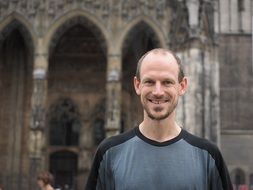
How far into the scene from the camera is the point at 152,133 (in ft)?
5.79

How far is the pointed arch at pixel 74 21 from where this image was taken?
60.5 feet

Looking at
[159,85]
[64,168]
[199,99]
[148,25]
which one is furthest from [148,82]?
[64,168]

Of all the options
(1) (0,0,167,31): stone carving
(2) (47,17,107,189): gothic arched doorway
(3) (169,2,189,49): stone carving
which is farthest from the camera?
(2) (47,17,107,189): gothic arched doorway

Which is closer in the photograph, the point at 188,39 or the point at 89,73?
the point at 188,39

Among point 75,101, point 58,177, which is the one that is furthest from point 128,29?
point 58,177

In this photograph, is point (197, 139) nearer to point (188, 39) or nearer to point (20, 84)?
point (188, 39)

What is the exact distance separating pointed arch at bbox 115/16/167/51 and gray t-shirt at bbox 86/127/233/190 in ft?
54.7

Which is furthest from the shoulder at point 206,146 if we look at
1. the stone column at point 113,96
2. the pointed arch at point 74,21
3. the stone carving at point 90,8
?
the stone carving at point 90,8

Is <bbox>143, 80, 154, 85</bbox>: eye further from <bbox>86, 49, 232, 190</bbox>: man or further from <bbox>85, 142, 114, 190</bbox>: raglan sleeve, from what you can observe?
<bbox>85, 142, 114, 190</bbox>: raglan sleeve

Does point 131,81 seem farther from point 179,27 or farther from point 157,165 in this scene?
point 157,165

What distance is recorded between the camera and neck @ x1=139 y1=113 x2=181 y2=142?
5.74 feet

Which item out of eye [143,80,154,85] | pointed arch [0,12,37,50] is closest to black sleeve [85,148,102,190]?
eye [143,80,154,85]

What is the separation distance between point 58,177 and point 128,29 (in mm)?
7033

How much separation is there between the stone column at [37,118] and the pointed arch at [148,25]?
2.80 metres
